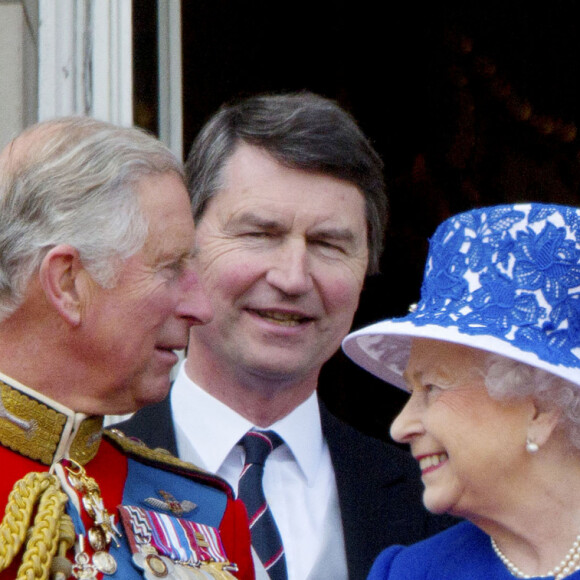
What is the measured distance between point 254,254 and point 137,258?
0.77 metres

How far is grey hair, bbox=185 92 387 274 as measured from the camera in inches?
110

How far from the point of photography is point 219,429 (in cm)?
268

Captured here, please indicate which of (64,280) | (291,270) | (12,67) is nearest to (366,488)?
(291,270)

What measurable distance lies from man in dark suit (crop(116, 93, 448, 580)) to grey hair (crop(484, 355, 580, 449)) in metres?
0.69

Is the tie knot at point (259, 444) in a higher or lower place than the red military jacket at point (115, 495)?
lower

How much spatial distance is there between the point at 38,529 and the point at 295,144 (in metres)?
1.25

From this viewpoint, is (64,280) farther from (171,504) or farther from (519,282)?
(519,282)

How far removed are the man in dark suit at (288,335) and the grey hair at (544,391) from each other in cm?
→ 69

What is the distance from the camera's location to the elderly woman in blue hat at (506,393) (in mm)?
2004

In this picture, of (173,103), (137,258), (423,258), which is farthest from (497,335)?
(423,258)

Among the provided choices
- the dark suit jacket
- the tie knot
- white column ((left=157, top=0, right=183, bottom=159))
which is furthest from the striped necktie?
white column ((left=157, top=0, right=183, bottom=159))

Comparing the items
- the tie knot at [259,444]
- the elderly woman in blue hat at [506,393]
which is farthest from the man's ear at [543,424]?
the tie knot at [259,444]

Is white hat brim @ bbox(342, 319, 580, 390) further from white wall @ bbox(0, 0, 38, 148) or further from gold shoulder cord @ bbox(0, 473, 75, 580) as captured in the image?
white wall @ bbox(0, 0, 38, 148)

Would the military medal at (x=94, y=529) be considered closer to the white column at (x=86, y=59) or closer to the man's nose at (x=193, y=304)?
the man's nose at (x=193, y=304)
